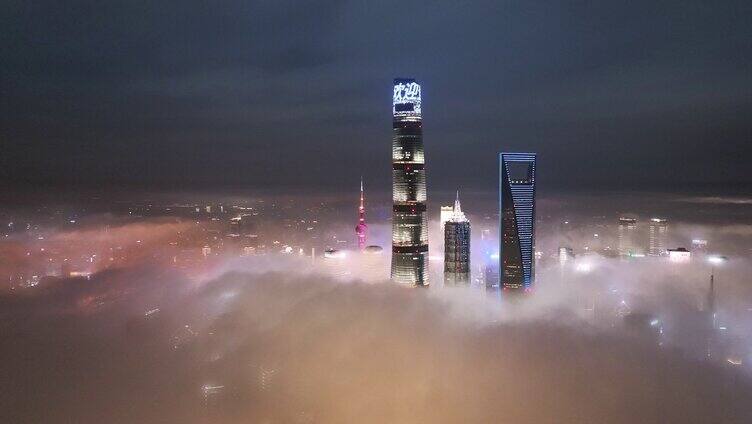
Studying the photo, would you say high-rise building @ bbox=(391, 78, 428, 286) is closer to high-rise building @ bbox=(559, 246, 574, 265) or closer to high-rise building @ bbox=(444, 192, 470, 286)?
high-rise building @ bbox=(444, 192, 470, 286)

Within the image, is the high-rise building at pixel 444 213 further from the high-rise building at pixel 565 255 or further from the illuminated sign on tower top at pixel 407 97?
the illuminated sign on tower top at pixel 407 97

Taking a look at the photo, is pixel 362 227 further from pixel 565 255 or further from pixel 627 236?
pixel 627 236

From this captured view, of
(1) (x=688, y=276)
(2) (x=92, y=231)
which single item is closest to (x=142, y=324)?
(2) (x=92, y=231)

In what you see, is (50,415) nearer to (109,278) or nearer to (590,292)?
(109,278)

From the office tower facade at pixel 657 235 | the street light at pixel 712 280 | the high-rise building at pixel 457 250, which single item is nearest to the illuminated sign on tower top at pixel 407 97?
the high-rise building at pixel 457 250

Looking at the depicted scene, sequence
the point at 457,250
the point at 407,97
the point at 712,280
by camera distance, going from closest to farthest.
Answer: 1. the point at 712,280
2. the point at 407,97
3. the point at 457,250

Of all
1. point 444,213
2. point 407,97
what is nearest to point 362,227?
point 444,213

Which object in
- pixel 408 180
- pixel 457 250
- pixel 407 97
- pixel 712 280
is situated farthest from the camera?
pixel 457 250
